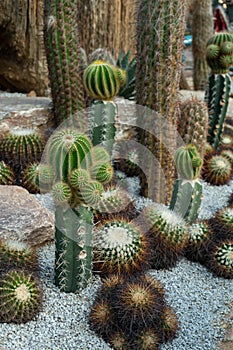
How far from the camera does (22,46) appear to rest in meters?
6.37

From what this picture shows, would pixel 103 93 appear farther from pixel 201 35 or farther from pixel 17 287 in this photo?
pixel 201 35

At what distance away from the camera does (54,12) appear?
14.3 ft

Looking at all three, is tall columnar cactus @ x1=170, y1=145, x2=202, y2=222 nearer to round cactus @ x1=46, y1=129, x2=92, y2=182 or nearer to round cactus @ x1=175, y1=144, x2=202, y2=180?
round cactus @ x1=175, y1=144, x2=202, y2=180

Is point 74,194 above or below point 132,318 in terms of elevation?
above

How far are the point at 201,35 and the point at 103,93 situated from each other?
5309mm

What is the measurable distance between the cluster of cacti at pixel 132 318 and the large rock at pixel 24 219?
0.66m

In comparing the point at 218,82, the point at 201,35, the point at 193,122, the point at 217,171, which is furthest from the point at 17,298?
the point at 201,35

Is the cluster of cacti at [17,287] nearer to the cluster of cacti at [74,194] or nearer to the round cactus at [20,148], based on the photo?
the cluster of cacti at [74,194]

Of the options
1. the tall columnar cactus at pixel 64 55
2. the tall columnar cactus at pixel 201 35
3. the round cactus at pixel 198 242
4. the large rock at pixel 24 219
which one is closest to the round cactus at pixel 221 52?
the tall columnar cactus at pixel 64 55

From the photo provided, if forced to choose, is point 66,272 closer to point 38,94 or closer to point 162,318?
point 162,318

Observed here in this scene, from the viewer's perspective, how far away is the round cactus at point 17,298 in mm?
2725

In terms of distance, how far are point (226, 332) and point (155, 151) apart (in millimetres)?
1537

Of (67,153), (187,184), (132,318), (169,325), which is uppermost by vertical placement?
(67,153)

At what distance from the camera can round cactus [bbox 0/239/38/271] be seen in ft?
9.72
